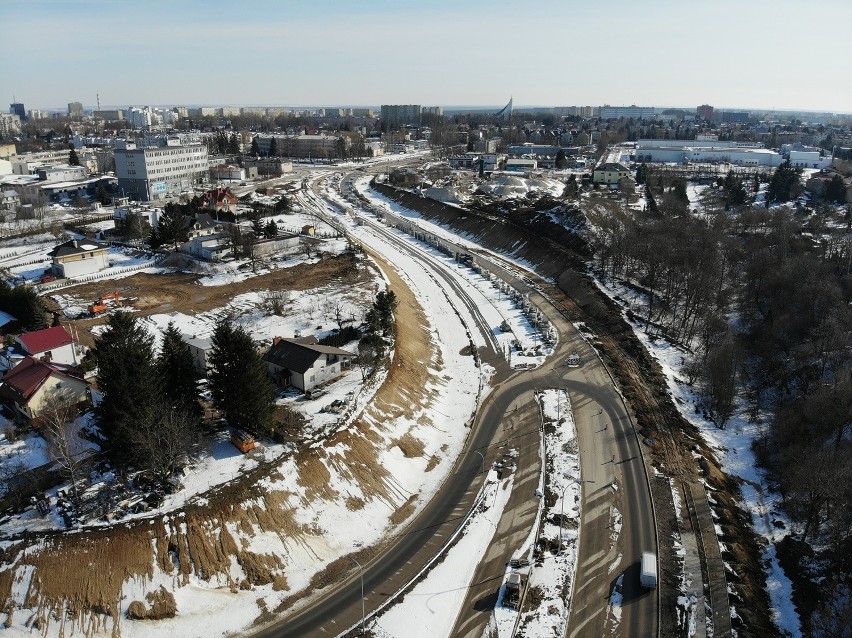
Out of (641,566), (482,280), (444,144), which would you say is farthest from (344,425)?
(444,144)

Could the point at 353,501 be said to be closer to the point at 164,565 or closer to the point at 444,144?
the point at 164,565

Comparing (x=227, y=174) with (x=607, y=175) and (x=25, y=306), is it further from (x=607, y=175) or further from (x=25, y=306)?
(x=25, y=306)

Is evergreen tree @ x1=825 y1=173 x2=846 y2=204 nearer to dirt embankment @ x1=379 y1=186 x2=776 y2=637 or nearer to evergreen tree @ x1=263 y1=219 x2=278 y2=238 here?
dirt embankment @ x1=379 y1=186 x2=776 y2=637

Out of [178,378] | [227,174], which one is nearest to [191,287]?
[178,378]

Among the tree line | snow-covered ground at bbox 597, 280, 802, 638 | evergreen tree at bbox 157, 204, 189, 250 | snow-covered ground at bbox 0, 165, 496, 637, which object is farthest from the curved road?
evergreen tree at bbox 157, 204, 189, 250

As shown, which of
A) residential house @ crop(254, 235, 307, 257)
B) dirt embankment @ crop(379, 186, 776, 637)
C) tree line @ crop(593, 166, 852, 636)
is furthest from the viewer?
residential house @ crop(254, 235, 307, 257)

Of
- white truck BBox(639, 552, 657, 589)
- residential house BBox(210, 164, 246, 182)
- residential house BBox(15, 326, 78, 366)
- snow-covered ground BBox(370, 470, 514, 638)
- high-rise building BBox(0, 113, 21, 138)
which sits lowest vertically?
snow-covered ground BBox(370, 470, 514, 638)

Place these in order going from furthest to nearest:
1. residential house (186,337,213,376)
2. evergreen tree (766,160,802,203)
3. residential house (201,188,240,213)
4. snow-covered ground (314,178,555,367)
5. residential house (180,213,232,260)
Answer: evergreen tree (766,160,802,203)
residential house (201,188,240,213)
residential house (180,213,232,260)
snow-covered ground (314,178,555,367)
residential house (186,337,213,376)

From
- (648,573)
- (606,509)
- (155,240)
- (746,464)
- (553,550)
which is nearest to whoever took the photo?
(648,573)
